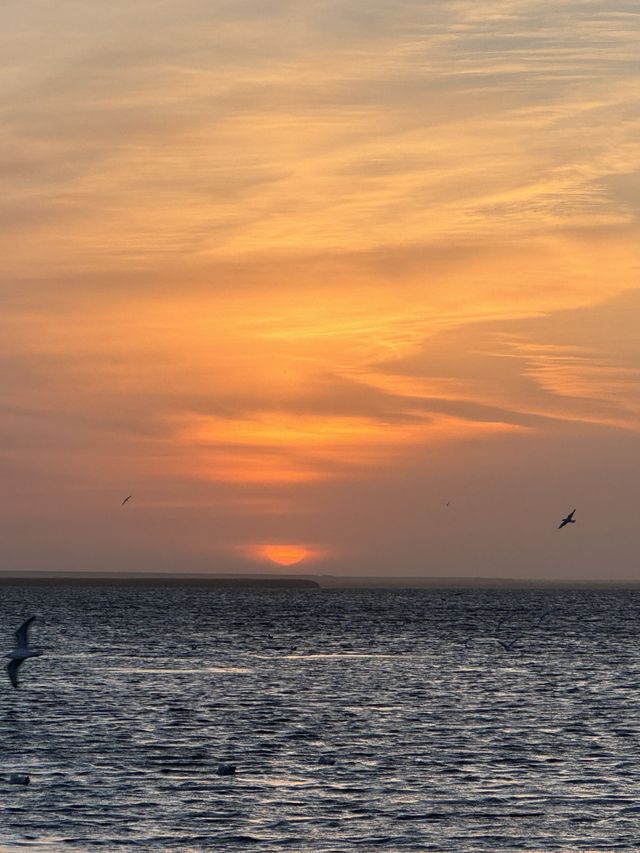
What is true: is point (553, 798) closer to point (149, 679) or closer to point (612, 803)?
point (612, 803)

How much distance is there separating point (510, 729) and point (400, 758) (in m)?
11.3

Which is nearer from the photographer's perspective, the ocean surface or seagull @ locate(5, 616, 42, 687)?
the ocean surface

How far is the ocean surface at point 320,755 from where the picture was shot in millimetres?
36906

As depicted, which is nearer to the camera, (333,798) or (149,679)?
(333,798)

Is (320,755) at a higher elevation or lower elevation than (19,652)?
lower

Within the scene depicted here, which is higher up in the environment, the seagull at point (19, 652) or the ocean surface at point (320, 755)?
the seagull at point (19, 652)

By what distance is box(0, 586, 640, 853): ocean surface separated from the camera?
36.9 m

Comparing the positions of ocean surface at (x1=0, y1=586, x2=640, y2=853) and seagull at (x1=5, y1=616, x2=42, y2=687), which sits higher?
seagull at (x1=5, y1=616, x2=42, y2=687)

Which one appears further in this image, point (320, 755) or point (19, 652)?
point (19, 652)

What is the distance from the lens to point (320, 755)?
50.7m

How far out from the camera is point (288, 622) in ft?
636

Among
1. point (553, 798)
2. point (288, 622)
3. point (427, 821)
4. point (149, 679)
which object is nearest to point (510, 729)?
point (553, 798)

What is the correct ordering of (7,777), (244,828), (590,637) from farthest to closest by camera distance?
(590,637) → (7,777) → (244,828)

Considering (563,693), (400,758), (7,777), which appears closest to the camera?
(7,777)
